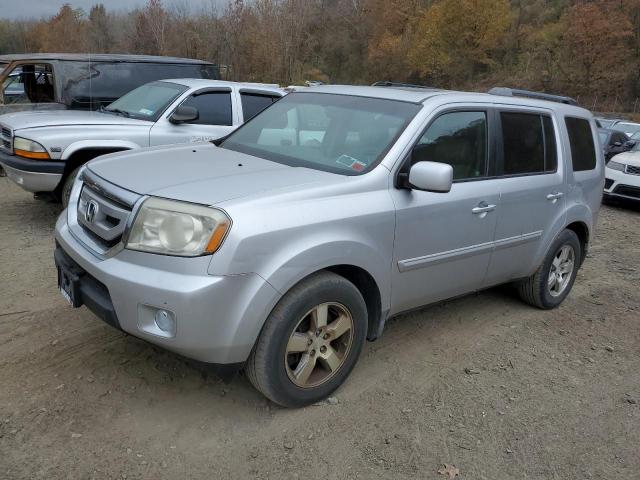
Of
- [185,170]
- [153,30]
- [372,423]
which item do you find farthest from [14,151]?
[153,30]

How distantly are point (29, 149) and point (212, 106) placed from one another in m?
2.18

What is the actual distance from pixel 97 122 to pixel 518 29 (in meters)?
62.9

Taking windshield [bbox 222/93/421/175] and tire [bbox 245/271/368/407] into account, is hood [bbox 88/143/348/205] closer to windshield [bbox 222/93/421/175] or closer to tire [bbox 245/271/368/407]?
windshield [bbox 222/93/421/175]

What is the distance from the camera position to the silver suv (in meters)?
2.69

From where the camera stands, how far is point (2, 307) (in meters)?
4.17

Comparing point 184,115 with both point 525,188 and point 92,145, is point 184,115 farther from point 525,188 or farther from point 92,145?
point 525,188

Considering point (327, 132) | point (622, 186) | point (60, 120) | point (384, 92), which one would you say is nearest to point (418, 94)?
point (384, 92)

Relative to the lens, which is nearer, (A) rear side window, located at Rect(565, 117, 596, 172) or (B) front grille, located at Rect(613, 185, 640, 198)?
(A) rear side window, located at Rect(565, 117, 596, 172)

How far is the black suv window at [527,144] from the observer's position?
163 inches

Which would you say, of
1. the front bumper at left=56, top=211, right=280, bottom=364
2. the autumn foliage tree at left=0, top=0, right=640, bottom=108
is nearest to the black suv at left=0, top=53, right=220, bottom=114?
the front bumper at left=56, top=211, right=280, bottom=364

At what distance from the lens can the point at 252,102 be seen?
24.4 ft

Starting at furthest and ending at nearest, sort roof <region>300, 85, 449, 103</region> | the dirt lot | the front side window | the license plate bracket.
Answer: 1. the front side window
2. roof <region>300, 85, 449, 103</region>
3. the license plate bracket
4. the dirt lot

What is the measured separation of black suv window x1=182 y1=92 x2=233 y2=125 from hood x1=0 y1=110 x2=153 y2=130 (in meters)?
0.68

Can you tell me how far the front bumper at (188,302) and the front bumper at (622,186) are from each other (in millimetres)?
9494
